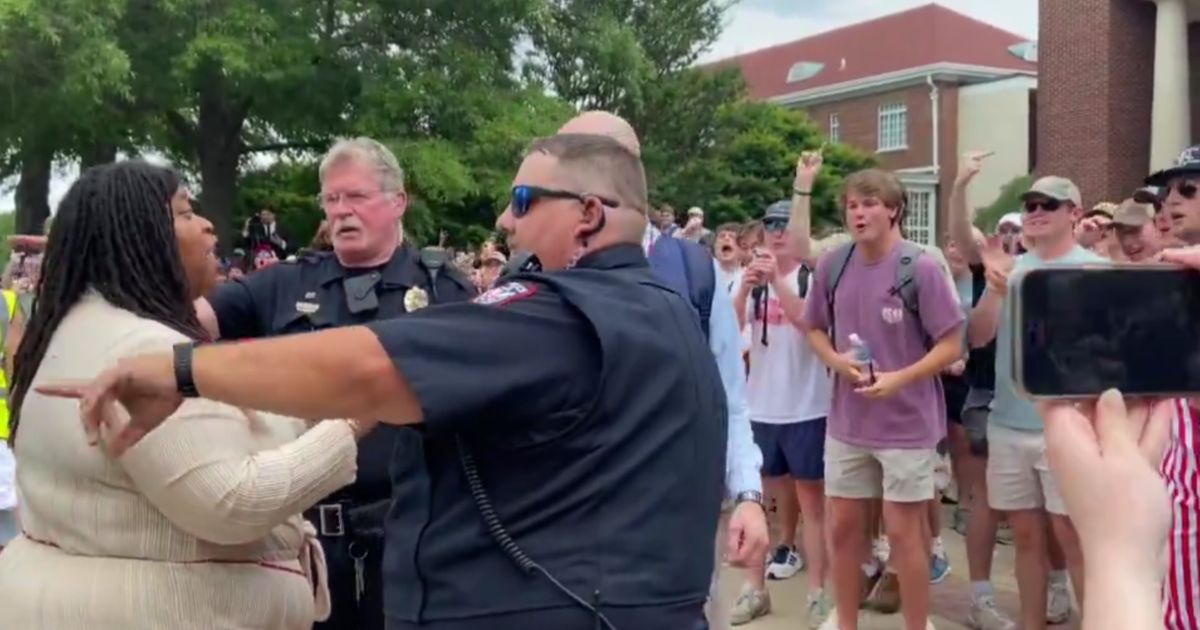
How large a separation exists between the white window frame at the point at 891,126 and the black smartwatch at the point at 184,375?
49.2 metres

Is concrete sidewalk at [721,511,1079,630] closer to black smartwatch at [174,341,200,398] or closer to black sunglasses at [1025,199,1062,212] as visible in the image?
black sunglasses at [1025,199,1062,212]

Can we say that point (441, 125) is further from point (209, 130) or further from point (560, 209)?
point (560, 209)

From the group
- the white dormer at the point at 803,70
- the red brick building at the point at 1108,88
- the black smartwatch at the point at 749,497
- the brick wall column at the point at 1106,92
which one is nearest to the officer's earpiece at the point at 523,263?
the black smartwatch at the point at 749,497

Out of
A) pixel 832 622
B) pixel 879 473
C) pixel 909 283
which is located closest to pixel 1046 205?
pixel 909 283

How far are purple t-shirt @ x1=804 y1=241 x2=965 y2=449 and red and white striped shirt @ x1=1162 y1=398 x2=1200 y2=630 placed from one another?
8.59ft

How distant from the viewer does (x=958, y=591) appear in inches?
277

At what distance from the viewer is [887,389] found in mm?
5473

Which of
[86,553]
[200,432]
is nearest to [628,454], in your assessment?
[200,432]

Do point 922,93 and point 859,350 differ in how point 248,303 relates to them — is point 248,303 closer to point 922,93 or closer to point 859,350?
point 859,350

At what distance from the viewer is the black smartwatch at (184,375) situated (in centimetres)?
200

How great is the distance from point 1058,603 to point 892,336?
6.27 feet

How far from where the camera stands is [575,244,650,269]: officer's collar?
2.50 metres

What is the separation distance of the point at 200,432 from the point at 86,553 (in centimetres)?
38

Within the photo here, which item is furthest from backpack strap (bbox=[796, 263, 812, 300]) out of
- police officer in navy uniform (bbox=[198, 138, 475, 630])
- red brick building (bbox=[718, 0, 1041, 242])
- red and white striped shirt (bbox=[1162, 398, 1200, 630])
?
red brick building (bbox=[718, 0, 1041, 242])
